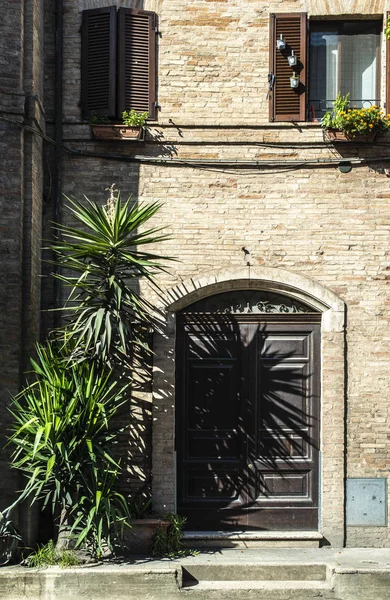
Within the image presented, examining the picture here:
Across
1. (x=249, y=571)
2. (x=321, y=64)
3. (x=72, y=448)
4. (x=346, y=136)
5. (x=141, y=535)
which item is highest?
(x=321, y=64)

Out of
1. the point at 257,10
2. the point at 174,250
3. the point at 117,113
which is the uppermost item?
the point at 257,10

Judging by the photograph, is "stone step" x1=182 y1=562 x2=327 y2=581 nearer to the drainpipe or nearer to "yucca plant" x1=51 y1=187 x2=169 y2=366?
"yucca plant" x1=51 y1=187 x2=169 y2=366

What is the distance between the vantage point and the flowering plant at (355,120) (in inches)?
434

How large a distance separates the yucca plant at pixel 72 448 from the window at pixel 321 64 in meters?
4.19

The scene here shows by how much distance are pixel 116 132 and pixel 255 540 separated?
5.27m

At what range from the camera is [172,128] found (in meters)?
11.3

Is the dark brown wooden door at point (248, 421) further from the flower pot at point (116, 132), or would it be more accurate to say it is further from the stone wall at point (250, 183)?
the flower pot at point (116, 132)

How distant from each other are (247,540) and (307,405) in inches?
70.8

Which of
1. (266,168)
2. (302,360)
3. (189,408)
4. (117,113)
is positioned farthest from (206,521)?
(117,113)

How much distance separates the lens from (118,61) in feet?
37.3

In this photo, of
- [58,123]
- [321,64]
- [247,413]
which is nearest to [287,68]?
[321,64]

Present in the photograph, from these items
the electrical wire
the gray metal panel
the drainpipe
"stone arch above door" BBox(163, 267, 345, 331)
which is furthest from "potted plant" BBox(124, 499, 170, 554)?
the electrical wire

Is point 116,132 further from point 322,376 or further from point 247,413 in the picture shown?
point 322,376

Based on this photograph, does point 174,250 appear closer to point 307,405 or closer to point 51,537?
point 307,405
